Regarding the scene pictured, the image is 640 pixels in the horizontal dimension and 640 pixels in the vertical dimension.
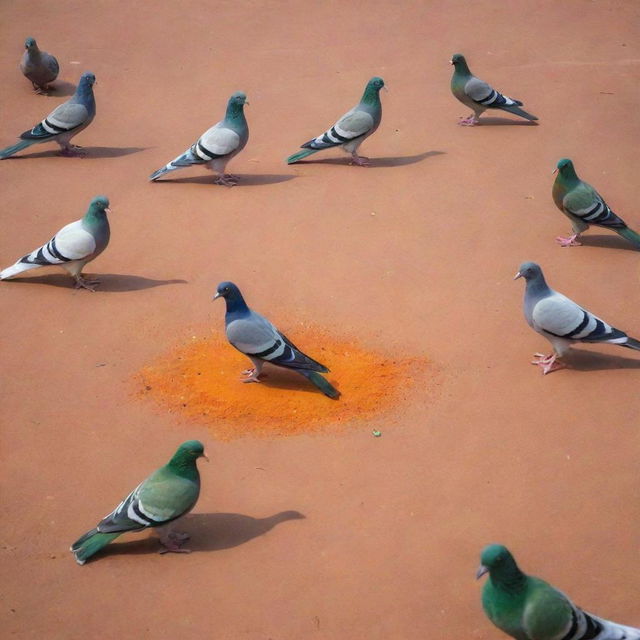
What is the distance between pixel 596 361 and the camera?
845cm

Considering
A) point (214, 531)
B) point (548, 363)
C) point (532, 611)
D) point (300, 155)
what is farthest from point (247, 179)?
point (532, 611)

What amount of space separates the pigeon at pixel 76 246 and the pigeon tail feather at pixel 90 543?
362 centimetres

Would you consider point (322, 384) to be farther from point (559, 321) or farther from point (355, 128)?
point (355, 128)

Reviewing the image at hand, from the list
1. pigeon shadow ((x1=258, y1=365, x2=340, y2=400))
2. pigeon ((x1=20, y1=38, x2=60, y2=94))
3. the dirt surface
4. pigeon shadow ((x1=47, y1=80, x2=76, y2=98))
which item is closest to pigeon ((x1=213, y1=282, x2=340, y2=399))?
pigeon shadow ((x1=258, y1=365, x2=340, y2=400))

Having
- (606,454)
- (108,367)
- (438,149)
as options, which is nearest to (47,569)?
(108,367)

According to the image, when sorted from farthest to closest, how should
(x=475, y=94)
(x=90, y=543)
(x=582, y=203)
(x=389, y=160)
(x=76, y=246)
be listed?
(x=475, y=94), (x=389, y=160), (x=582, y=203), (x=76, y=246), (x=90, y=543)

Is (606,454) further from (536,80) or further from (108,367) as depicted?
(536,80)

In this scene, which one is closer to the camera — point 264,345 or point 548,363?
point 264,345

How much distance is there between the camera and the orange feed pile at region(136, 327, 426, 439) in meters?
7.58

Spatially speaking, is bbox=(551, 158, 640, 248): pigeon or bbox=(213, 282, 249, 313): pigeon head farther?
bbox=(551, 158, 640, 248): pigeon

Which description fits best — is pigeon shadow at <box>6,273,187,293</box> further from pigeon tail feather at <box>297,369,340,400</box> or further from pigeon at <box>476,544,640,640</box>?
pigeon at <box>476,544,640,640</box>

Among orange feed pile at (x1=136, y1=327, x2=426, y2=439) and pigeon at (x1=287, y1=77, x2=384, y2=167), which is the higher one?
pigeon at (x1=287, y1=77, x2=384, y2=167)

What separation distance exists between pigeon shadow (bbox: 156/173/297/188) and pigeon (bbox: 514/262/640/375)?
4435 millimetres

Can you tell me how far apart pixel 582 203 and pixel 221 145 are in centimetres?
410
